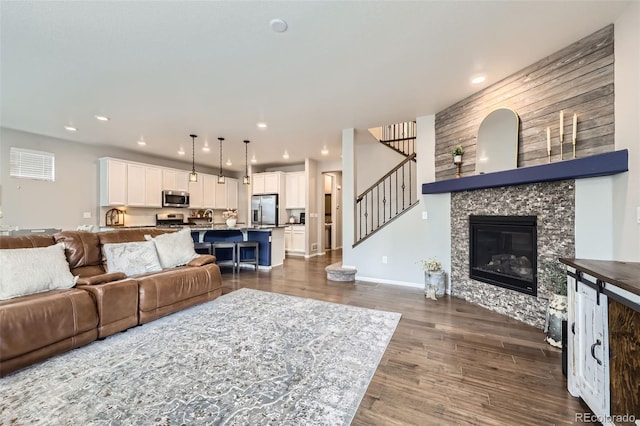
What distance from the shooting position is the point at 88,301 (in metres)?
2.32

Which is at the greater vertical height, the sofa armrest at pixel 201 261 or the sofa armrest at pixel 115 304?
the sofa armrest at pixel 201 261

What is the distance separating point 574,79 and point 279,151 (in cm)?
535

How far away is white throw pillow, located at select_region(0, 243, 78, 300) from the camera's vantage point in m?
2.16

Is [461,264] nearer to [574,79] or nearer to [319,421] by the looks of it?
[574,79]

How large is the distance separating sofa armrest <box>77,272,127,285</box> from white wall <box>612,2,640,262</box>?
4.61 metres

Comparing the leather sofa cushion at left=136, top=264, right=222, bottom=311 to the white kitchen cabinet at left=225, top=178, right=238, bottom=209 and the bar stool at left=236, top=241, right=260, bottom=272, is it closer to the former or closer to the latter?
the bar stool at left=236, top=241, right=260, bottom=272

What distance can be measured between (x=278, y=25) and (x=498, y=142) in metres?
2.83

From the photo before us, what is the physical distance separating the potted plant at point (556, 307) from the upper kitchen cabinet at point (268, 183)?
6484 millimetres

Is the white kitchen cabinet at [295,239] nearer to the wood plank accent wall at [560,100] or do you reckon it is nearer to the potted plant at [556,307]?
the wood plank accent wall at [560,100]

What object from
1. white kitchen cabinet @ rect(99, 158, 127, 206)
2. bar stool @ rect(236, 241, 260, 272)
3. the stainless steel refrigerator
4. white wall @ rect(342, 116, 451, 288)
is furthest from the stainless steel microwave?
white wall @ rect(342, 116, 451, 288)

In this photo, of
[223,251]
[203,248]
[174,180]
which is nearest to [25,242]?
[203,248]

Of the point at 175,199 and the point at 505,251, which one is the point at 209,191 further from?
the point at 505,251

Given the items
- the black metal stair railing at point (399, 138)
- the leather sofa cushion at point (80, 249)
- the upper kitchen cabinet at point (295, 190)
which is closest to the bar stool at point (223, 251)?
the leather sofa cushion at point (80, 249)

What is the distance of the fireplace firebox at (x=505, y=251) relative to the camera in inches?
112
